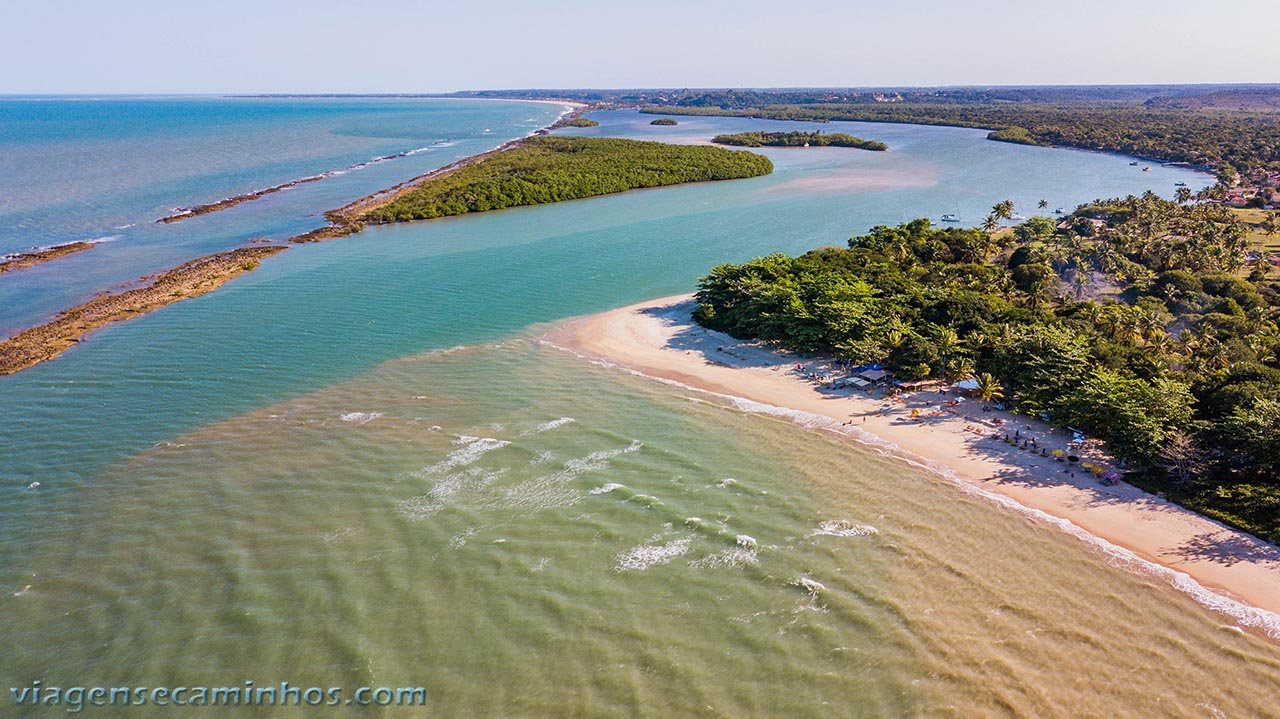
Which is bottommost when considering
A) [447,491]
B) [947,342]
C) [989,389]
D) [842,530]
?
[842,530]

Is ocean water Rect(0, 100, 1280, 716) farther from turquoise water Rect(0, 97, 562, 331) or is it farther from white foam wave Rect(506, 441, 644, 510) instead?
turquoise water Rect(0, 97, 562, 331)

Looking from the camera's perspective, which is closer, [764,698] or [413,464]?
[764,698]

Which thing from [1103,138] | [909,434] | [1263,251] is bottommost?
[909,434]

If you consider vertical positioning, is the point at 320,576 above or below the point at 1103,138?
below

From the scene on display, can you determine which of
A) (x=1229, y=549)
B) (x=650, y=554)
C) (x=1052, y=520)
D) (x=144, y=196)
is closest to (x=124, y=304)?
(x=650, y=554)

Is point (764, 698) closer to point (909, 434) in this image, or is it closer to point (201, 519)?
point (909, 434)

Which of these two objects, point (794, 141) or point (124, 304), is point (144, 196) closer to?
point (124, 304)

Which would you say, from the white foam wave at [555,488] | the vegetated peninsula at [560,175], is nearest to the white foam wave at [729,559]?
the white foam wave at [555,488]

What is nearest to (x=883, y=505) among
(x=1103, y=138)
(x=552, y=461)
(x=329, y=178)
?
(x=552, y=461)
